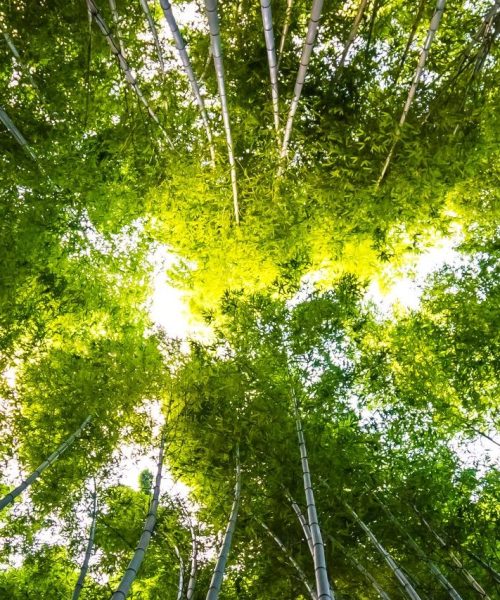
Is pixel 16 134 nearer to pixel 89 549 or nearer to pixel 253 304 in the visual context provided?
pixel 253 304

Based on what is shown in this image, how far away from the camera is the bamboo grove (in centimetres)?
362

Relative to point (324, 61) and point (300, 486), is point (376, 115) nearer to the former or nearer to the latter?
point (324, 61)

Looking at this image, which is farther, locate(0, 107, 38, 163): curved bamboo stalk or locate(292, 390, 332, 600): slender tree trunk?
locate(0, 107, 38, 163): curved bamboo stalk

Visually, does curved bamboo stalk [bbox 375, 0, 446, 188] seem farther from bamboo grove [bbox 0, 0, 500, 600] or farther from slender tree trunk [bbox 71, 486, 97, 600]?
slender tree trunk [bbox 71, 486, 97, 600]

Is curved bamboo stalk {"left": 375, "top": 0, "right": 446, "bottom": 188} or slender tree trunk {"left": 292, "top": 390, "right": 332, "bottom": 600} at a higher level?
curved bamboo stalk {"left": 375, "top": 0, "right": 446, "bottom": 188}

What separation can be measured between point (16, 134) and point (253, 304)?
10.4 ft

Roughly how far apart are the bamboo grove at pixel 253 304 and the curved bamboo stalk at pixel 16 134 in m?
0.02

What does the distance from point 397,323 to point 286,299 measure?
1.96 m

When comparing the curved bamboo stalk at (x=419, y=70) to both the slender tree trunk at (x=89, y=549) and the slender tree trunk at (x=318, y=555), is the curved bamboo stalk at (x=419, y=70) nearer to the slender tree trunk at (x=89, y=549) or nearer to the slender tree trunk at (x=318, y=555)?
the slender tree trunk at (x=318, y=555)

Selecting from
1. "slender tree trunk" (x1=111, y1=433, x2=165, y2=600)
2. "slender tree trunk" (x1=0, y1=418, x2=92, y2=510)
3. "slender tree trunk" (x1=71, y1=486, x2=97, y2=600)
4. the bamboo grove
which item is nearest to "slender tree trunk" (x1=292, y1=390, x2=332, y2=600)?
the bamboo grove

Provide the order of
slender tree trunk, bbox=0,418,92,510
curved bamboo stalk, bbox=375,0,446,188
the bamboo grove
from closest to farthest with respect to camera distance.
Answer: curved bamboo stalk, bbox=375,0,446,188
the bamboo grove
slender tree trunk, bbox=0,418,92,510

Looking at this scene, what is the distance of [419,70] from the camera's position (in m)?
2.45

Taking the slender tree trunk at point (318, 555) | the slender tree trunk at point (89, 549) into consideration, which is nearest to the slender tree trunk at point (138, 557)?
the slender tree trunk at point (318, 555)

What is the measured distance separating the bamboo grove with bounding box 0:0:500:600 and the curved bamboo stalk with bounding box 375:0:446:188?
11cm
